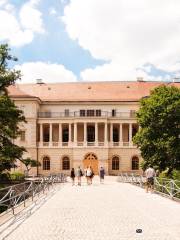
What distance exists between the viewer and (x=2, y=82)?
3095 cm

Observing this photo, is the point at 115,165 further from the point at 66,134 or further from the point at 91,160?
the point at 66,134

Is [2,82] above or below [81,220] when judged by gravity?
above

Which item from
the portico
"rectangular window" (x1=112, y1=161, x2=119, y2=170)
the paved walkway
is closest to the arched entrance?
the portico

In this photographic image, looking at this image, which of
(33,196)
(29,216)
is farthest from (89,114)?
(29,216)

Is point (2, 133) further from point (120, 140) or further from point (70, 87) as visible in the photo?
point (70, 87)

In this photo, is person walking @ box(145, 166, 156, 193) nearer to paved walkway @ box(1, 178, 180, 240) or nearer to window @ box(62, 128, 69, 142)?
paved walkway @ box(1, 178, 180, 240)

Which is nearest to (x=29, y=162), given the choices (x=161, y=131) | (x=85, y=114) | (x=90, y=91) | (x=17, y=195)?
(x=161, y=131)

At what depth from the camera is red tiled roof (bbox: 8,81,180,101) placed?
72062 millimetres

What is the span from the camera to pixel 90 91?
74.2 metres

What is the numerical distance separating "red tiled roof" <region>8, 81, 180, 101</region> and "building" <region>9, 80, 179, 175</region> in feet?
0.51

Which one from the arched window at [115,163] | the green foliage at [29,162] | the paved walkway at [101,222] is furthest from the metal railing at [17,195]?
the arched window at [115,163]

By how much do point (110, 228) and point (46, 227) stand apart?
6.31ft

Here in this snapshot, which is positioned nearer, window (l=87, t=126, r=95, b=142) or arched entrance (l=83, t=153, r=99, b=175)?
arched entrance (l=83, t=153, r=99, b=175)

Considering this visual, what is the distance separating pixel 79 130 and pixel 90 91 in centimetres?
737
